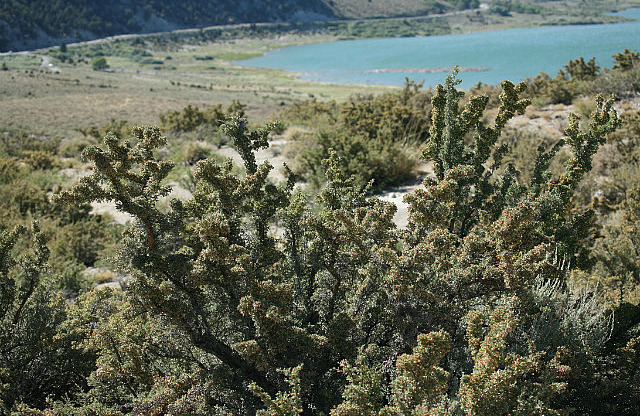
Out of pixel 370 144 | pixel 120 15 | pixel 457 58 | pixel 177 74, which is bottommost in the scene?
pixel 370 144

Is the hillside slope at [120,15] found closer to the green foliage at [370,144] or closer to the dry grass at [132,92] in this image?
the dry grass at [132,92]

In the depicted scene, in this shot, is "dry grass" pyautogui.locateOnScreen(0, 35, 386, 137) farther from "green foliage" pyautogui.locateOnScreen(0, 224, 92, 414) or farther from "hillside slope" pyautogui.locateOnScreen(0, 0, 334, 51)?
"green foliage" pyautogui.locateOnScreen(0, 224, 92, 414)

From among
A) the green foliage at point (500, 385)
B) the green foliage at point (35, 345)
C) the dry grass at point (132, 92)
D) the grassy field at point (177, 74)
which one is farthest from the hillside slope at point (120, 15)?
the green foliage at point (500, 385)

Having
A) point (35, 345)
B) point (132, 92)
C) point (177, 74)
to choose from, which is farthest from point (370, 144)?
point (177, 74)

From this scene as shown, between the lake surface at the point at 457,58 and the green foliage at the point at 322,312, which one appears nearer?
the green foliage at the point at 322,312

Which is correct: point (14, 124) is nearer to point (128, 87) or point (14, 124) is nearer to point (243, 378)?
point (128, 87)

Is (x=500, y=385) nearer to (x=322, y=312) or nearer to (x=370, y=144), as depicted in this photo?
(x=322, y=312)

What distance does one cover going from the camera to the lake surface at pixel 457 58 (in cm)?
3919

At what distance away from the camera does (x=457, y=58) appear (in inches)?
2194

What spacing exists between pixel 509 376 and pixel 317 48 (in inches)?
4105

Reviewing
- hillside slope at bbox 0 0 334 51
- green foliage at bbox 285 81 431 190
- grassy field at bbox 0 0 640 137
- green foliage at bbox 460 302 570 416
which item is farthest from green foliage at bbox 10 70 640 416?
hillside slope at bbox 0 0 334 51

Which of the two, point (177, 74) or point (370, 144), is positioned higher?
point (177, 74)

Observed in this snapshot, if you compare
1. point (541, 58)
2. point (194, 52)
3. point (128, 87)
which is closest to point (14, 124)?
point (128, 87)

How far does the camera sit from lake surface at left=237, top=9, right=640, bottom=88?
39188 mm
